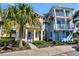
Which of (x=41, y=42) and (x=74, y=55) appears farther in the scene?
(x=41, y=42)

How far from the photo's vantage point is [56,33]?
289 inches

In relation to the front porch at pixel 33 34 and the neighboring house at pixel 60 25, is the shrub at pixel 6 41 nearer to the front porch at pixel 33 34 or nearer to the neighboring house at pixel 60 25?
the front porch at pixel 33 34

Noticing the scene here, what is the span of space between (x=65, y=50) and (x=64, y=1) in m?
2.10

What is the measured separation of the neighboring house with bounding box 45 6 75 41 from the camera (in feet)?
23.6

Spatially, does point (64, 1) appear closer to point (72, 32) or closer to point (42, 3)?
point (42, 3)

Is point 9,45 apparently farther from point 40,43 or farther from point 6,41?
point 40,43

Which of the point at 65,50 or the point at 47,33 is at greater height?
the point at 47,33

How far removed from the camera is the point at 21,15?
7180 millimetres

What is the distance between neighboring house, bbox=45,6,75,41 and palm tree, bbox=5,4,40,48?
0.77 m

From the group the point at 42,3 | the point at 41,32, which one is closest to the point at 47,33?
the point at 41,32

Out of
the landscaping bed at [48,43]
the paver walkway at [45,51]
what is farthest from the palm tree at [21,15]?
the landscaping bed at [48,43]

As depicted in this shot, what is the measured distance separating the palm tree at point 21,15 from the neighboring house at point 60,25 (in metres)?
0.77

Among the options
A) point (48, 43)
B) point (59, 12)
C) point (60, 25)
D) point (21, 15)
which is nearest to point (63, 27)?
point (60, 25)

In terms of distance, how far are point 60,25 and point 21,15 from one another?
71.1 inches
